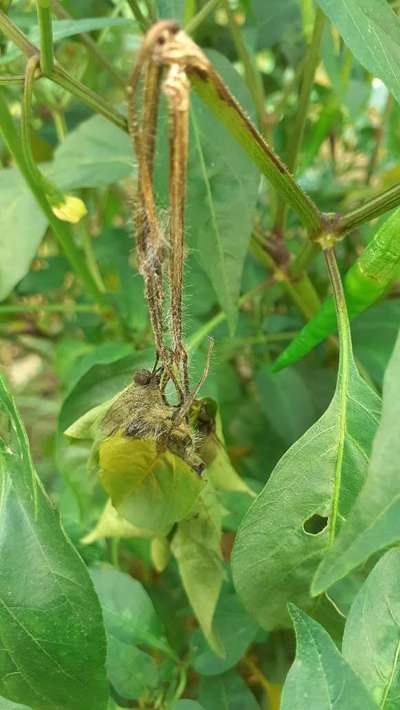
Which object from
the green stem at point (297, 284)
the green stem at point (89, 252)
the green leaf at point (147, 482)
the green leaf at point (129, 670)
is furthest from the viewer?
the green stem at point (89, 252)

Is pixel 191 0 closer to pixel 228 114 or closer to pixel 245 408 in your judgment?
pixel 228 114

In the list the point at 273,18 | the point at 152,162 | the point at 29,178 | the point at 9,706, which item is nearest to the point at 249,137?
the point at 152,162

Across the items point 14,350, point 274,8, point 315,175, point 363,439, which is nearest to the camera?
point 363,439

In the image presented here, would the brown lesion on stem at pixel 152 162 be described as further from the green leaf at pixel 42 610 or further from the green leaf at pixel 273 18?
the green leaf at pixel 273 18

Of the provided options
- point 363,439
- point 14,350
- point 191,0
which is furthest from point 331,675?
point 14,350

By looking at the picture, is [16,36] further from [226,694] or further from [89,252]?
[226,694]

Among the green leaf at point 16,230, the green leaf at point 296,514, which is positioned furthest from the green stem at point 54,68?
the green leaf at point 296,514
